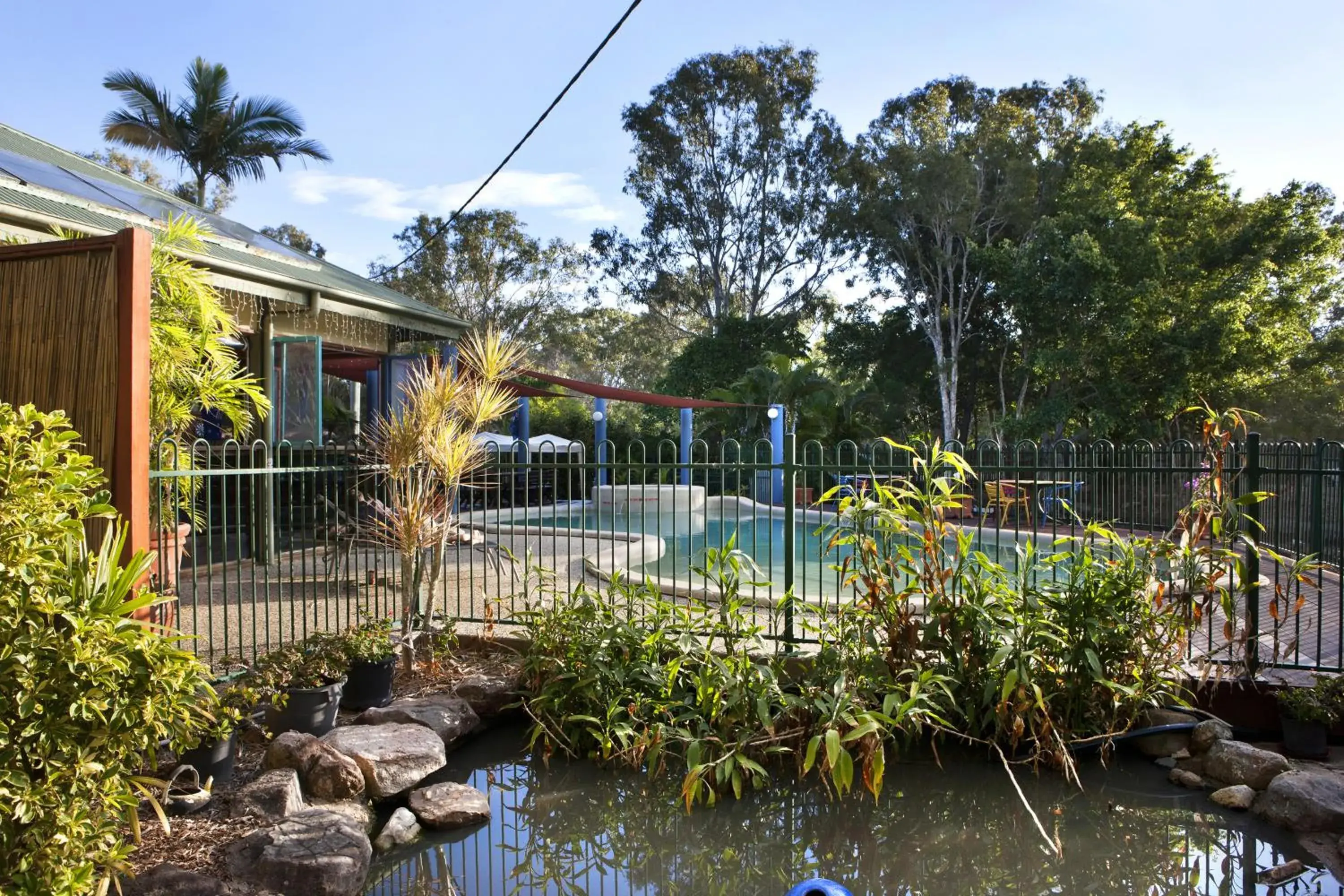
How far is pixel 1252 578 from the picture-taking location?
14.4 ft

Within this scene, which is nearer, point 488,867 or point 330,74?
point 488,867

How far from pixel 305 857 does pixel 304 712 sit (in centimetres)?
122

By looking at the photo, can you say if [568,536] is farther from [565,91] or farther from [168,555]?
[565,91]

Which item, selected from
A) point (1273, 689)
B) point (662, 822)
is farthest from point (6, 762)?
point (1273, 689)

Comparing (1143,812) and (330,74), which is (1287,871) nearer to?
(1143,812)

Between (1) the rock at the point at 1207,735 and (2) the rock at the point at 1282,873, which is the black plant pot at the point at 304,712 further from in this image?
(1) the rock at the point at 1207,735

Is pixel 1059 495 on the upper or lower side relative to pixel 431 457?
lower

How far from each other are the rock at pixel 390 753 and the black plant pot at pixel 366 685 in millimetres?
451

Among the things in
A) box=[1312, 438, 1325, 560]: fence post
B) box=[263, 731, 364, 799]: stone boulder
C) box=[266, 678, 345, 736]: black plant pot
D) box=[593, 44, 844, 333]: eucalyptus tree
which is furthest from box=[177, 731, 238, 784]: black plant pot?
box=[593, 44, 844, 333]: eucalyptus tree

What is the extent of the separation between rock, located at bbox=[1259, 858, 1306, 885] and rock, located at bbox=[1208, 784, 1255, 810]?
1.47 ft

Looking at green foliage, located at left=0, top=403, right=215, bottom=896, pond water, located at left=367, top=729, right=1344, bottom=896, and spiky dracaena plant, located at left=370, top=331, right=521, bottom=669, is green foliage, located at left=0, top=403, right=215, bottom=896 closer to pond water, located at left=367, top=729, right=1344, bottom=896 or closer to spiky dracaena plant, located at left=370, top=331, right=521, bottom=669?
pond water, located at left=367, top=729, right=1344, bottom=896

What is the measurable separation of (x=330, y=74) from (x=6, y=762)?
10.3 m

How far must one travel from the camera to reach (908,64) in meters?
21.6

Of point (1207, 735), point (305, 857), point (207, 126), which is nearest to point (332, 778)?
point (305, 857)
